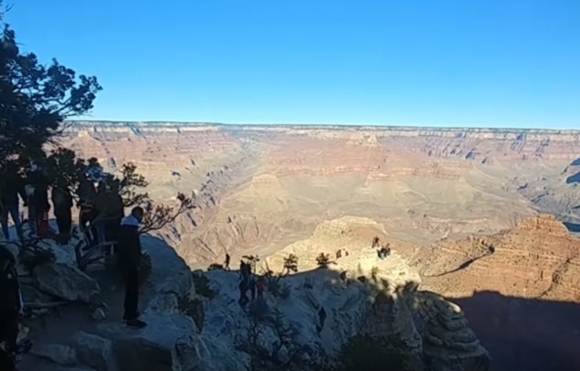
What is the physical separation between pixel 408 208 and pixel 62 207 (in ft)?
352

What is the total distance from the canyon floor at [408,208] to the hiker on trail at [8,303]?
8.28m

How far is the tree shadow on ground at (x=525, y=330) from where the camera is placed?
99.7ft

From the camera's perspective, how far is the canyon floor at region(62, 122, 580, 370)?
3709cm

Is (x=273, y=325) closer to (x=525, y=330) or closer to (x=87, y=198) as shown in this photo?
(x=87, y=198)

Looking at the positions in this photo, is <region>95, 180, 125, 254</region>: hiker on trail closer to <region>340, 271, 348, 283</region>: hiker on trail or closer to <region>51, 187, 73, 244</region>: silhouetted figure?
<region>51, 187, 73, 244</region>: silhouetted figure

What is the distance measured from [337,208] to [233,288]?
90.2 meters

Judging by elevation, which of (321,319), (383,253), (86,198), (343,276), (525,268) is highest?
(86,198)

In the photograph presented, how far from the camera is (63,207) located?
9.86 metres

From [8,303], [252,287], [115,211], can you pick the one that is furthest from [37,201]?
[252,287]

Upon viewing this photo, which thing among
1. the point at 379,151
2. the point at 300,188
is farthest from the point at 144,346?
the point at 379,151

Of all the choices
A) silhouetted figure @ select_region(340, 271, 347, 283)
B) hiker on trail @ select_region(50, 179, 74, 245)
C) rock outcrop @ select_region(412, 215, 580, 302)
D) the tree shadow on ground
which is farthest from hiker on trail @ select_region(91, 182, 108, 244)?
rock outcrop @ select_region(412, 215, 580, 302)

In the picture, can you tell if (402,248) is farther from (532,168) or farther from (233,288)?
(532,168)

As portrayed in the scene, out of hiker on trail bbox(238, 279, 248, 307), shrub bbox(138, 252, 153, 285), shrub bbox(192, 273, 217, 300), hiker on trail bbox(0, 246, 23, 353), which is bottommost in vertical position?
hiker on trail bbox(238, 279, 248, 307)

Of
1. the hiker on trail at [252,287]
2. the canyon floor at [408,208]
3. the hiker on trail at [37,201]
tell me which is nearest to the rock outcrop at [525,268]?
the canyon floor at [408,208]
